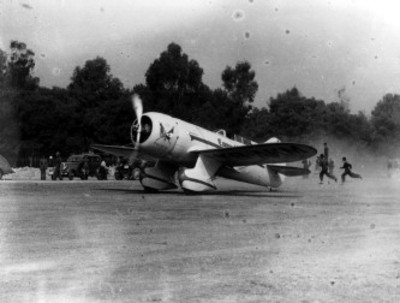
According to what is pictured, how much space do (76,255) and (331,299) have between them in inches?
136

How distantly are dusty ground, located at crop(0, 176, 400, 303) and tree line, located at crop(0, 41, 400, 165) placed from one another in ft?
174

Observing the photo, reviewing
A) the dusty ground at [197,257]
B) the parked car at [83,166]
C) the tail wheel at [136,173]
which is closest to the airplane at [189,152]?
the dusty ground at [197,257]

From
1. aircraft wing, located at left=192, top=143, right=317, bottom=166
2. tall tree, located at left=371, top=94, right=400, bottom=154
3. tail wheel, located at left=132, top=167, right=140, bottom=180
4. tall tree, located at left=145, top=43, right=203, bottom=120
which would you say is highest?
tall tree, located at left=145, top=43, right=203, bottom=120

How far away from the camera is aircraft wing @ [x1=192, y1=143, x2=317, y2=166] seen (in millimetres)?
22062

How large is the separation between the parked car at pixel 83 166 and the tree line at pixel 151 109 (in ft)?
75.3

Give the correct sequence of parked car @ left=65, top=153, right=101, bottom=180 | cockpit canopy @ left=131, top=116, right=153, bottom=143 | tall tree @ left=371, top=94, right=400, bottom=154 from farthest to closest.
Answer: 1. tall tree @ left=371, top=94, right=400, bottom=154
2. parked car @ left=65, top=153, right=101, bottom=180
3. cockpit canopy @ left=131, top=116, right=153, bottom=143

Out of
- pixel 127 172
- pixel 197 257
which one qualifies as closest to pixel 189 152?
pixel 197 257

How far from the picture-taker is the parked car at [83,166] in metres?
40.5

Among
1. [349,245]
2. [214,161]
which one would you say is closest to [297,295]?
[349,245]

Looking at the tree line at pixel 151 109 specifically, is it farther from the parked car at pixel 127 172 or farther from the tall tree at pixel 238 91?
the parked car at pixel 127 172

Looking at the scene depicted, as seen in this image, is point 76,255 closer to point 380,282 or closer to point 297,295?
point 297,295

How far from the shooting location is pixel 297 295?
220 inches

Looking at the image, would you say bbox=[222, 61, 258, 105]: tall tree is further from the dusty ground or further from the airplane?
the dusty ground

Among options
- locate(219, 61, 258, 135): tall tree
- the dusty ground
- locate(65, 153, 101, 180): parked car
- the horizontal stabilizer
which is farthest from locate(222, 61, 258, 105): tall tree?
the dusty ground
